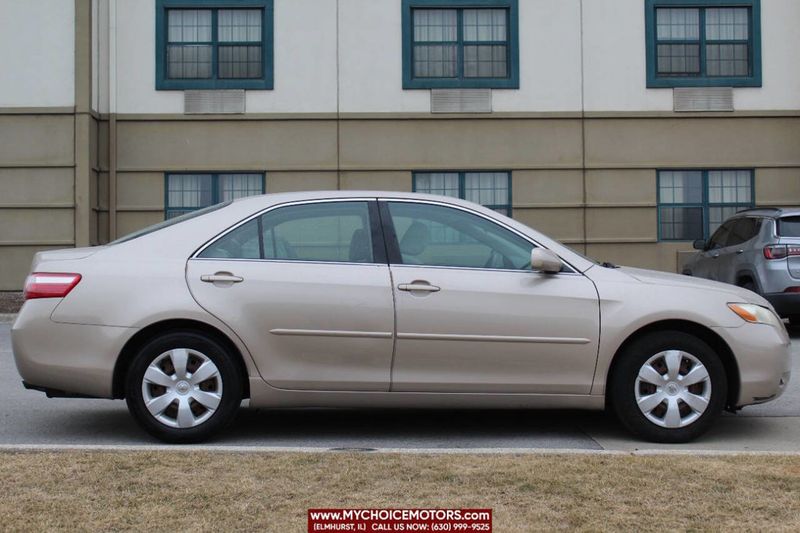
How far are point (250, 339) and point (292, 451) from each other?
0.90m

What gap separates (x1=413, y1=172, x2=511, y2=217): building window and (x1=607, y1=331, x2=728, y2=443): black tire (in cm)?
1385

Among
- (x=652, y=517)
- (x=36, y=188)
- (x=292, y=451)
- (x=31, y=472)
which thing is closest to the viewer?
(x=652, y=517)

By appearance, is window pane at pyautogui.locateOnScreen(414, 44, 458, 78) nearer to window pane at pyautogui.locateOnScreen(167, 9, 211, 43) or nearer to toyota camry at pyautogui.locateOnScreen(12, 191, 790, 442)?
window pane at pyautogui.locateOnScreen(167, 9, 211, 43)

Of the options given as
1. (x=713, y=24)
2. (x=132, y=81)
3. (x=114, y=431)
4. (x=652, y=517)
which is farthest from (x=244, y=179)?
(x=652, y=517)

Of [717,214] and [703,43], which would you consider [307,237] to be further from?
[703,43]

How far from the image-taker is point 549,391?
21.7 ft

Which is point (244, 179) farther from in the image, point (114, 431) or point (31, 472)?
point (31, 472)

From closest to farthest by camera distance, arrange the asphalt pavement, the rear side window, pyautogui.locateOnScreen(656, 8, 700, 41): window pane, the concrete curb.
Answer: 1. the concrete curb
2. the asphalt pavement
3. the rear side window
4. pyautogui.locateOnScreen(656, 8, 700, 41): window pane

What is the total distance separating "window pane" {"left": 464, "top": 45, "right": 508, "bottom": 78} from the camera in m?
20.3

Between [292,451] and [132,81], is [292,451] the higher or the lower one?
the lower one

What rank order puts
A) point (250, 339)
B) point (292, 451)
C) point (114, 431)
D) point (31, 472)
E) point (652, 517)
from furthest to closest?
point (114, 431) → point (250, 339) → point (292, 451) → point (31, 472) → point (652, 517)

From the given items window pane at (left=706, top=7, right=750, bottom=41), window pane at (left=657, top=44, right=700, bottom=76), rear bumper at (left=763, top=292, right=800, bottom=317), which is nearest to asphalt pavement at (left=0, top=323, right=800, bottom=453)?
rear bumper at (left=763, top=292, right=800, bottom=317)

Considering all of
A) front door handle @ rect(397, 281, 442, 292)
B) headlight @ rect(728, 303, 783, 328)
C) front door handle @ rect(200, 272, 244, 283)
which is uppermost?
front door handle @ rect(200, 272, 244, 283)

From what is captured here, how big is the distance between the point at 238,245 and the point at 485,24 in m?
14.5
